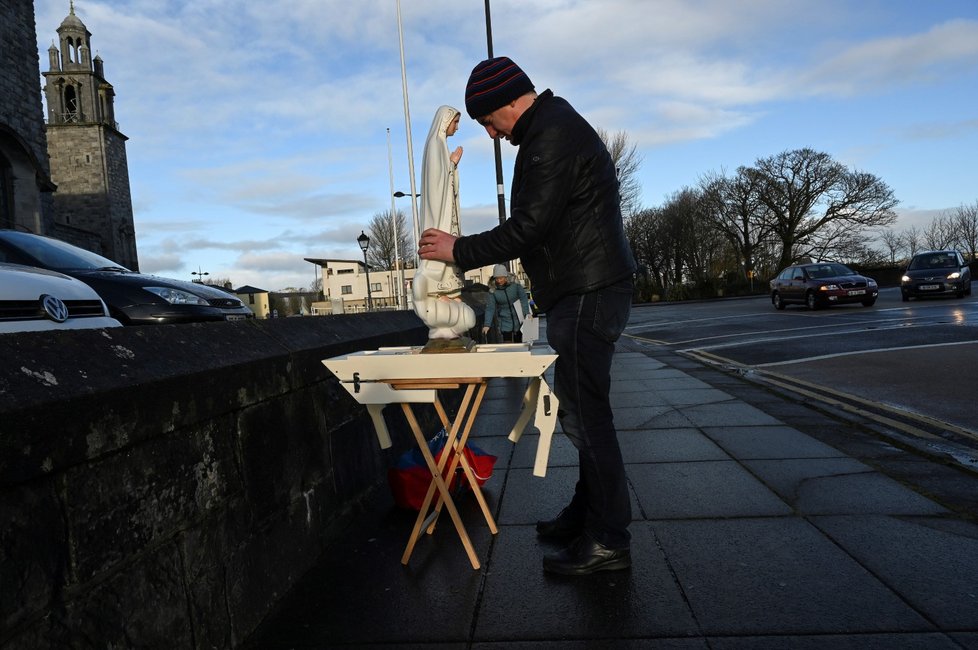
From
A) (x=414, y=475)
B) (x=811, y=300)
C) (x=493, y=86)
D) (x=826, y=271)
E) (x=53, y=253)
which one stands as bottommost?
(x=414, y=475)

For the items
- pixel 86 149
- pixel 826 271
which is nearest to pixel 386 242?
pixel 86 149

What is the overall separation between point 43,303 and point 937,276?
980 inches

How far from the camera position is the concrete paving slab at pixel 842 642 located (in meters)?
2.07

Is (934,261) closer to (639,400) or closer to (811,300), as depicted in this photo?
(811,300)

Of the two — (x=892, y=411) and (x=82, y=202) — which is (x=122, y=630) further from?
(x=82, y=202)

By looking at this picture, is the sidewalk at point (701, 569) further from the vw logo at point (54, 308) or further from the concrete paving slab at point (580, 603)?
the vw logo at point (54, 308)

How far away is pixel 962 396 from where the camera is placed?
6.50 m

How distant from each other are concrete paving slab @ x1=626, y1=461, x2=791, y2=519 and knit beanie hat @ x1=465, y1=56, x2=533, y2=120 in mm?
2170

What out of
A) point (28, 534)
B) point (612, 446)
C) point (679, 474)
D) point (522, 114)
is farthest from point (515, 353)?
point (679, 474)

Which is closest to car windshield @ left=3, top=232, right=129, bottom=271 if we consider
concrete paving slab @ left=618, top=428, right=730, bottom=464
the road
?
concrete paving slab @ left=618, top=428, right=730, bottom=464

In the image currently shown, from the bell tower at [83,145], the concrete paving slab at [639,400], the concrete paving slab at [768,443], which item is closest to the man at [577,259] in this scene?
the concrete paving slab at [768,443]

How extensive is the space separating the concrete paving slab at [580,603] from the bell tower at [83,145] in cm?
5417

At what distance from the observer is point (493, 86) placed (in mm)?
2791

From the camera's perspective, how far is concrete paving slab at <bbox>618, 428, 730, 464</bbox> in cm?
459
